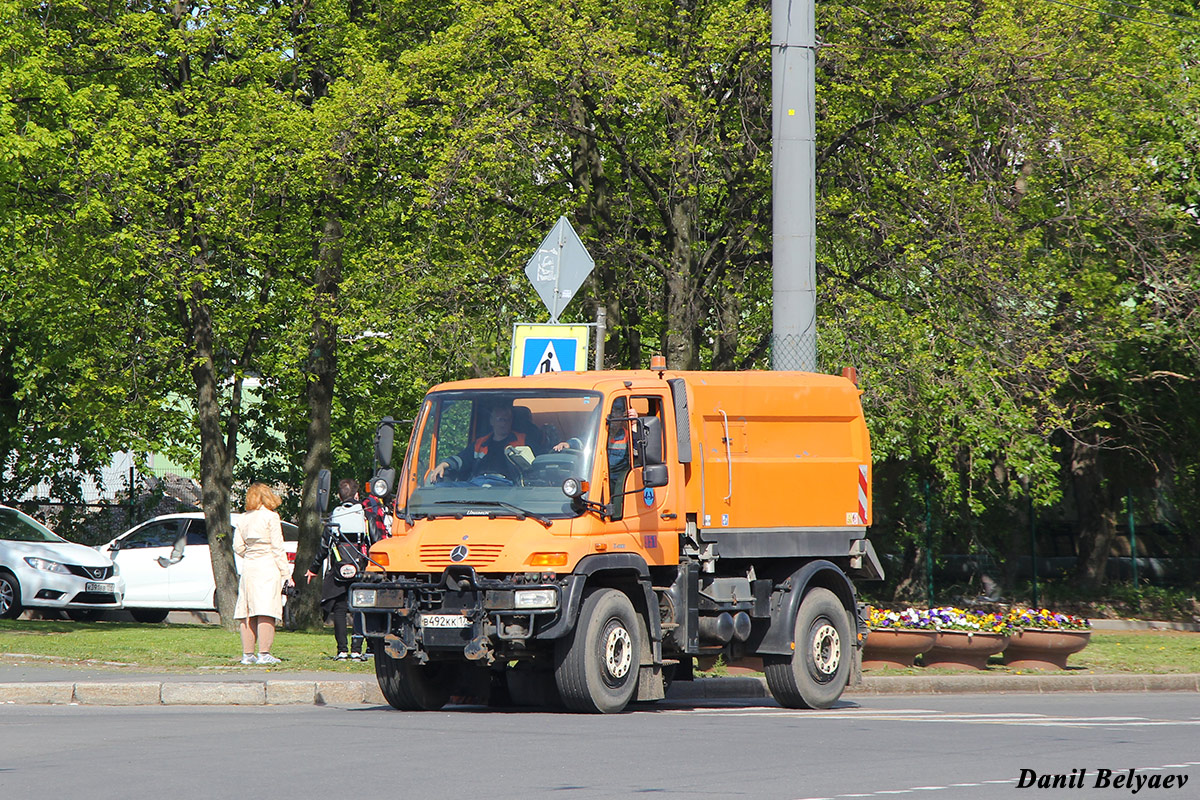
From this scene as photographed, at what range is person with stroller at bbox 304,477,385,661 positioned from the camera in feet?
53.3

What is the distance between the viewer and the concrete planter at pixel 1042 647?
17.8 m

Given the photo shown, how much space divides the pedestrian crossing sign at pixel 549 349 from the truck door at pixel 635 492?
5.24ft

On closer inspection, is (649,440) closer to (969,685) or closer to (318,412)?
(969,685)

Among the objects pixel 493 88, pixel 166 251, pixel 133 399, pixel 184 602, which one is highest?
pixel 493 88

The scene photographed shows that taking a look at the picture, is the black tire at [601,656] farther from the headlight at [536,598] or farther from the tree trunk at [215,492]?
the tree trunk at [215,492]

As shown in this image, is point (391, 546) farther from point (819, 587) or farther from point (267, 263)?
point (267, 263)

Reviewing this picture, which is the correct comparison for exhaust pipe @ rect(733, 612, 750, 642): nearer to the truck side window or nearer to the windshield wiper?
the truck side window

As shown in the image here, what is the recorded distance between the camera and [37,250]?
21828 millimetres

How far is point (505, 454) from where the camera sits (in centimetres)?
1216

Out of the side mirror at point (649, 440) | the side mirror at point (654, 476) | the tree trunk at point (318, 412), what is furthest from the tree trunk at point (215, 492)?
the side mirror at point (654, 476)

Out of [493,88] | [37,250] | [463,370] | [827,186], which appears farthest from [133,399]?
[827,186]

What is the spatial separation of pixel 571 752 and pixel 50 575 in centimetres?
1792

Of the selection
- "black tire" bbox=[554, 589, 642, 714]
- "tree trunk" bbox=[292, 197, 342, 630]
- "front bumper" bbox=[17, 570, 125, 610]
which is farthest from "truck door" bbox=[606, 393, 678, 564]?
"front bumper" bbox=[17, 570, 125, 610]

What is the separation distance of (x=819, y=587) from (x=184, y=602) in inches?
607
